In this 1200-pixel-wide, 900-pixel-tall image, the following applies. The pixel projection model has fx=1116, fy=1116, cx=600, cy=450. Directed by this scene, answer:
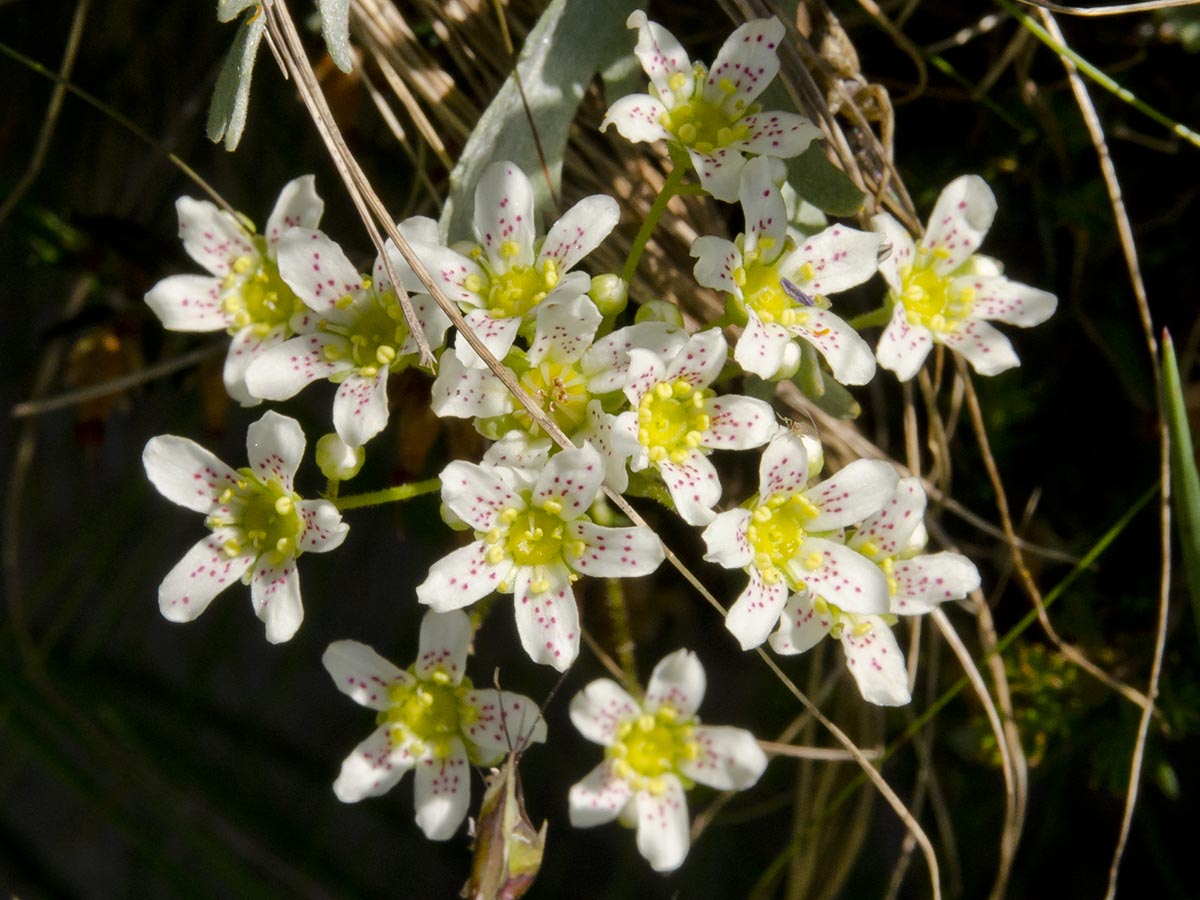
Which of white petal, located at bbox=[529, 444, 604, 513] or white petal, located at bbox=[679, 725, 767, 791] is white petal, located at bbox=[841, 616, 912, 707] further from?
white petal, located at bbox=[529, 444, 604, 513]

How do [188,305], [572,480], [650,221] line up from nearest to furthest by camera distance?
[572,480] → [650,221] → [188,305]

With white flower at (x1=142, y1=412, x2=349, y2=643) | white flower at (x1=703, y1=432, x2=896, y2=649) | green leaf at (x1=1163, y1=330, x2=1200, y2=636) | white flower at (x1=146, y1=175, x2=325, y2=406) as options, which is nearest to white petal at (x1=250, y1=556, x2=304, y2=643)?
white flower at (x1=142, y1=412, x2=349, y2=643)

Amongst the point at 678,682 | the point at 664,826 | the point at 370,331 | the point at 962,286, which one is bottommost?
the point at 664,826

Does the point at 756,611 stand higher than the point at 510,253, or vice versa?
the point at 510,253

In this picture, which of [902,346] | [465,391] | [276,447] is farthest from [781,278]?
[276,447]

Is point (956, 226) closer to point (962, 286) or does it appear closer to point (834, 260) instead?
point (962, 286)

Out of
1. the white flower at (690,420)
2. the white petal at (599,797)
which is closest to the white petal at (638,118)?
the white flower at (690,420)
